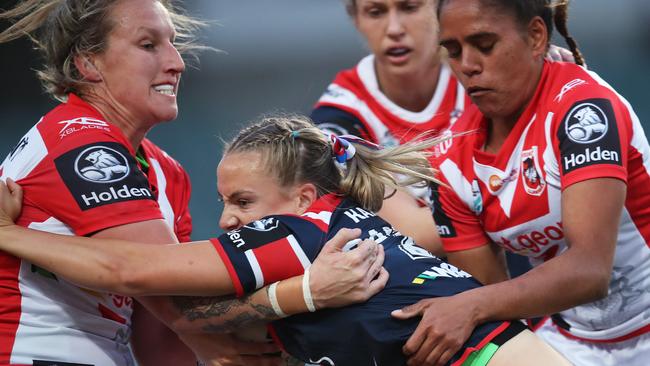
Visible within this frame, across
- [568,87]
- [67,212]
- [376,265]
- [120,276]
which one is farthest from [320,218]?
[568,87]

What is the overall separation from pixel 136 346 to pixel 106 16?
117 centimetres

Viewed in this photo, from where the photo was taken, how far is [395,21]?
4898 mm

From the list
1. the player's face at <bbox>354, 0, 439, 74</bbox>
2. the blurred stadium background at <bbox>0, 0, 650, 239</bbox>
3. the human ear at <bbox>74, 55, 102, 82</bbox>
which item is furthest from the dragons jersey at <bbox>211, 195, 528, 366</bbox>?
the blurred stadium background at <bbox>0, 0, 650, 239</bbox>

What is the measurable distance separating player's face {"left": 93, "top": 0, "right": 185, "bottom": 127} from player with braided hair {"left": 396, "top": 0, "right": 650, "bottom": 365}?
966 millimetres

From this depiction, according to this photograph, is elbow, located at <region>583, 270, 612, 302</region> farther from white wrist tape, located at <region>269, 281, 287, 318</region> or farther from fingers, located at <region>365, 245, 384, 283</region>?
white wrist tape, located at <region>269, 281, 287, 318</region>

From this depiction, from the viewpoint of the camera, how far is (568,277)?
3.07 metres

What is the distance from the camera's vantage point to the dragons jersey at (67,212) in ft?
9.89

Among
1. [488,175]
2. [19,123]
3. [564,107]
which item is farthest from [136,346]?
[19,123]

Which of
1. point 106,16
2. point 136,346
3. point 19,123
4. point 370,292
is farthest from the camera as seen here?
point 19,123

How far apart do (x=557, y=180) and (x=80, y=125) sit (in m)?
1.52

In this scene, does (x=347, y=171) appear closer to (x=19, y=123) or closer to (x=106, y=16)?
(x=106, y=16)

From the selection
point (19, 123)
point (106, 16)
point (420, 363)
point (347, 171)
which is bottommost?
point (19, 123)

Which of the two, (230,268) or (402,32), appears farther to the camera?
(402,32)

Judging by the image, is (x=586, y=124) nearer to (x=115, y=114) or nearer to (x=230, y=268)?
(x=230, y=268)
